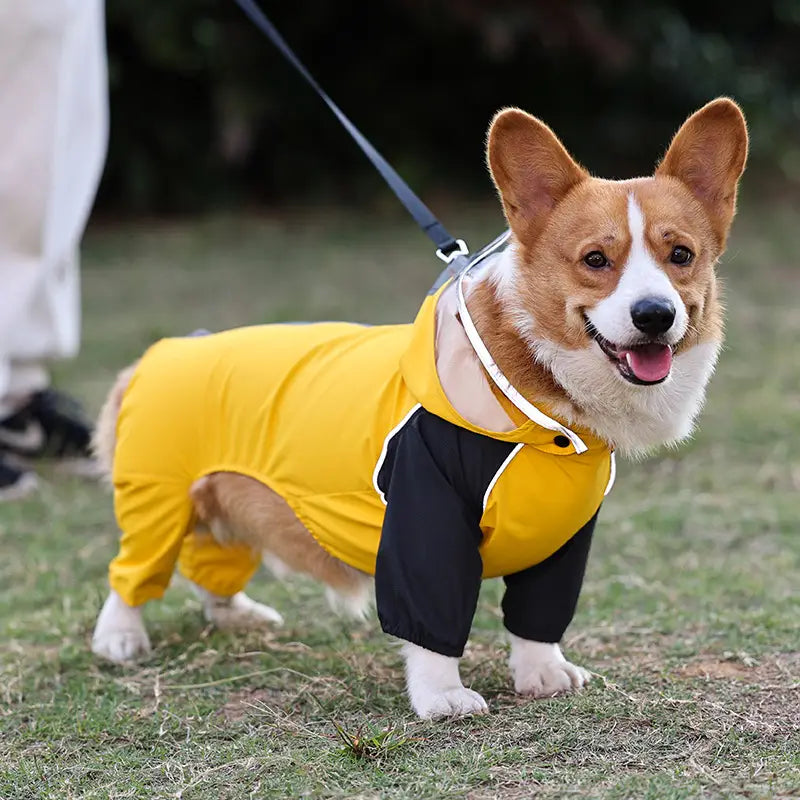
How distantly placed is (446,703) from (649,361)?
0.92m

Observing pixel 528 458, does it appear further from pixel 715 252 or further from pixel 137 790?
pixel 137 790

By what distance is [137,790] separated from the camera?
9.10ft

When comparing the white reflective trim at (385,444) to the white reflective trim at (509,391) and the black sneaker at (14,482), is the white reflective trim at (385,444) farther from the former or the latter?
the black sneaker at (14,482)

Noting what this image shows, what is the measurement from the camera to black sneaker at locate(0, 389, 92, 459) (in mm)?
5801

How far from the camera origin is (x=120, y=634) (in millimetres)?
3695

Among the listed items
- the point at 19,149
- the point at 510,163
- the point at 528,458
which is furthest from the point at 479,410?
the point at 19,149

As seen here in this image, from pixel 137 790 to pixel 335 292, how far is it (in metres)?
6.62

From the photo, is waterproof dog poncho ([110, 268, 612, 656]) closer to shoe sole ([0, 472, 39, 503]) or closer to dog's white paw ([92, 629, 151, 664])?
dog's white paw ([92, 629, 151, 664])

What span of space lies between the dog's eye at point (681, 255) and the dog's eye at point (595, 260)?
0.15 meters

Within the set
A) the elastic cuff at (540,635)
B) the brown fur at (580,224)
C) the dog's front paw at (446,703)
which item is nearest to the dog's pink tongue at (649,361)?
the brown fur at (580,224)

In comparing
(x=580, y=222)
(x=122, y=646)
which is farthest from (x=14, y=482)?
(x=580, y=222)

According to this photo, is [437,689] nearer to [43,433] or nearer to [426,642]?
[426,642]

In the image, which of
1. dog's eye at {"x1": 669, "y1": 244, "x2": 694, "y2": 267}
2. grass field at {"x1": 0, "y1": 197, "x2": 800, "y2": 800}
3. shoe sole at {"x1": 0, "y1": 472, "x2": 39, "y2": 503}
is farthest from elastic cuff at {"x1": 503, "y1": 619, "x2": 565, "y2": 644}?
shoe sole at {"x1": 0, "y1": 472, "x2": 39, "y2": 503}

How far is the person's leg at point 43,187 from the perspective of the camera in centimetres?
508
